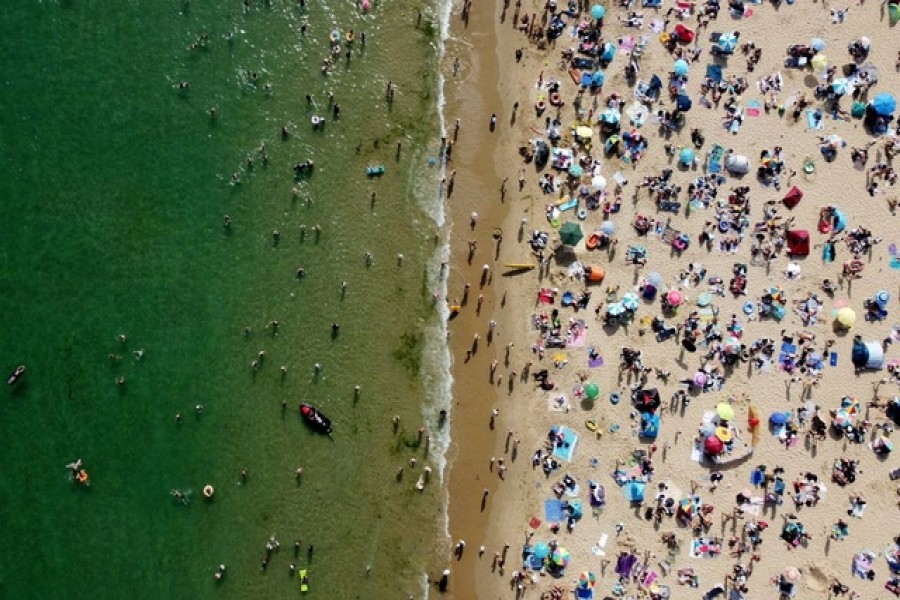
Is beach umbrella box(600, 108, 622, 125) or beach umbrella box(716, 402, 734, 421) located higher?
beach umbrella box(600, 108, 622, 125)

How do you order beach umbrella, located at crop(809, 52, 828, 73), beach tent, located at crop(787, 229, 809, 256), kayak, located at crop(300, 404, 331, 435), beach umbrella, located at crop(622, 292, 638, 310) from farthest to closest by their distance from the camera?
beach umbrella, located at crop(809, 52, 828, 73), beach tent, located at crop(787, 229, 809, 256), beach umbrella, located at crop(622, 292, 638, 310), kayak, located at crop(300, 404, 331, 435)

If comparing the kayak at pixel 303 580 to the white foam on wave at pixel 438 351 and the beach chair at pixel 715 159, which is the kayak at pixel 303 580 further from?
the beach chair at pixel 715 159

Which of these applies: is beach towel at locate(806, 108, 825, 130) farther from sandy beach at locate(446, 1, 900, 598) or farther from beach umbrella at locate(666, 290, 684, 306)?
beach umbrella at locate(666, 290, 684, 306)

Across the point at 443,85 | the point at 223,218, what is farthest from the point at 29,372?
the point at 443,85

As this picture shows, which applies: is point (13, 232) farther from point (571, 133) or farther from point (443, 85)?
point (571, 133)

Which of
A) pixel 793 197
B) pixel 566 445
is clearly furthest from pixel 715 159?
pixel 566 445

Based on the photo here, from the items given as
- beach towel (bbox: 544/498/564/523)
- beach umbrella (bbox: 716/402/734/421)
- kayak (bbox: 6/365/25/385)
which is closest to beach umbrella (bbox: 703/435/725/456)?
beach umbrella (bbox: 716/402/734/421)

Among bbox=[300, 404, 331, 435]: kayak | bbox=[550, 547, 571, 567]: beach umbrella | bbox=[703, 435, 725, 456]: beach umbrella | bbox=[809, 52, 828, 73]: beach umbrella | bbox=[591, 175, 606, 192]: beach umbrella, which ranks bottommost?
bbox=[550, 547, 571, 567]: beach umbrella

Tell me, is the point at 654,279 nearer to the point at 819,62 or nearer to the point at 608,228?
the point at 608,228
